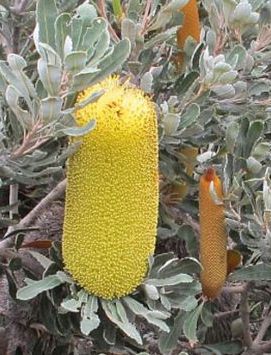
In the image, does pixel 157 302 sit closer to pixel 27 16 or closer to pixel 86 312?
pixel 86 312

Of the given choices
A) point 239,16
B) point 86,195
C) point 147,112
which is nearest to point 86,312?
point 86,195

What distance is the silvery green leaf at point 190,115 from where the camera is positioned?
4.16 feet

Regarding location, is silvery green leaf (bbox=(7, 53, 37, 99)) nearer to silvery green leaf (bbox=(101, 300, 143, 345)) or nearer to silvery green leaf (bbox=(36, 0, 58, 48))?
silvery green leaf (bbox=(36, 0, 58, 48))

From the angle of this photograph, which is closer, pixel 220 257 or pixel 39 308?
pixel 220 257

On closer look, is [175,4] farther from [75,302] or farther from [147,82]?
[75,302]

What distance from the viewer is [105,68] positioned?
1.08 meters

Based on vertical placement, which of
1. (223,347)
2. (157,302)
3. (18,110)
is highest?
(18,110)

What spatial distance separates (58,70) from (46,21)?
12cm

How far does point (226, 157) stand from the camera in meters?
1.34

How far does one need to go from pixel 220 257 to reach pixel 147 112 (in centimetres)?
32

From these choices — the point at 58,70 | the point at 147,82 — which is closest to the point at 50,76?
the point at 58,70

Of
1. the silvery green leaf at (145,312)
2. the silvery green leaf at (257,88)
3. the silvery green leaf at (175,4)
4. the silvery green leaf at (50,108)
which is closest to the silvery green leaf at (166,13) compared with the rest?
→ the silvery green leaf at (175,4)

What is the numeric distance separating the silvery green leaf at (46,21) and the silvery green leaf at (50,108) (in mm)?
98

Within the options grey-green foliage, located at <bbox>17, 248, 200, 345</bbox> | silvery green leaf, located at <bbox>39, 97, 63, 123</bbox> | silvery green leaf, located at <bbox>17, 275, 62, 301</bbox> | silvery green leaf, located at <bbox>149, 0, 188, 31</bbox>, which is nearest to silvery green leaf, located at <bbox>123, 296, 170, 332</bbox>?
grey-green foliage, located at <bbox>17, 248, 200, 345</bbox>
